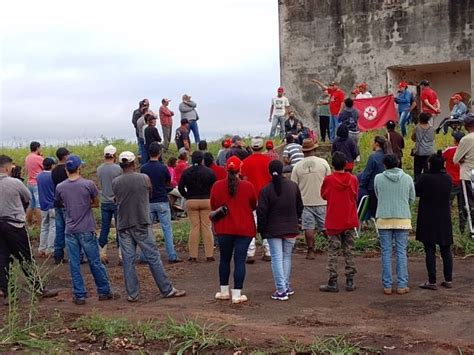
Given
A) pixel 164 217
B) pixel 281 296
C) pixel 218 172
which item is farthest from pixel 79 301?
pixel 218 172

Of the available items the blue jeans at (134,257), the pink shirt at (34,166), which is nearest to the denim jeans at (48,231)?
the pink shirt at (34,166)

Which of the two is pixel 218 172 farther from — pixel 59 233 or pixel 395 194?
pixel 395 194

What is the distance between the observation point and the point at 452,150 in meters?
11.0

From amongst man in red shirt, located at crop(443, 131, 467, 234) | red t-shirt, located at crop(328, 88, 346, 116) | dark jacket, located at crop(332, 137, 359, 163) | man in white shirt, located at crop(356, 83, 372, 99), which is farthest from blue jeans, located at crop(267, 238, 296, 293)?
man in white shirt, located at crop(356, 83, 372, 99)

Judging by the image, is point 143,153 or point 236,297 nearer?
point 236,297

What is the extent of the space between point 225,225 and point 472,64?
53.2 feet

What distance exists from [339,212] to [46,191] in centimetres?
526

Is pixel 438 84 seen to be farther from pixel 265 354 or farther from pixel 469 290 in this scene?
pixel 265 354

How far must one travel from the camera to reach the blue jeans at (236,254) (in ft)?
26.6

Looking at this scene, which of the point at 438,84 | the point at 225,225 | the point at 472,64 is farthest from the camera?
the point at 438,84

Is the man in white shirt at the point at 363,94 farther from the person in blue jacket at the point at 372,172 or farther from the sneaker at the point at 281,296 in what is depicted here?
the sneaker at the point at 281,296

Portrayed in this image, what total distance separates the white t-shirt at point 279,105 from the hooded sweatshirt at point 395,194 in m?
11.7

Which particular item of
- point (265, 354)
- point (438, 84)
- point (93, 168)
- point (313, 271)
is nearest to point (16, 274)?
point (265, 354)

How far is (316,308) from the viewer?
7777 mm
